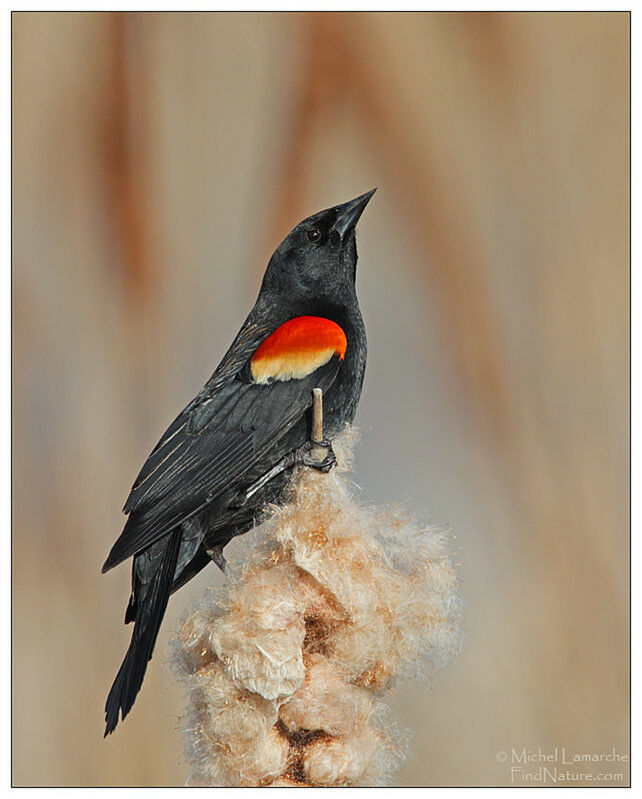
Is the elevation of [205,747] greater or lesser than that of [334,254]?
lesser

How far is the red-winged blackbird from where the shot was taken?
84 centimetres

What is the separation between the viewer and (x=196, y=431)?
0.89 meters

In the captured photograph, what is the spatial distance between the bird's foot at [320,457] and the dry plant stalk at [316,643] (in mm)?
38

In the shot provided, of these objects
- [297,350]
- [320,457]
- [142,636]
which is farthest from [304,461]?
[142,636]

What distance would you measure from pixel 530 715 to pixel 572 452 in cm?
51

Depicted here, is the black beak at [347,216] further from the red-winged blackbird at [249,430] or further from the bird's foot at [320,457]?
the bird's foot at [320,457]

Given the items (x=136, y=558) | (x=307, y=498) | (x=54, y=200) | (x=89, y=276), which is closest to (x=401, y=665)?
(x=307, y=498)

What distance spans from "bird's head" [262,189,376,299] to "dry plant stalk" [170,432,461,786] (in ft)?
1.11

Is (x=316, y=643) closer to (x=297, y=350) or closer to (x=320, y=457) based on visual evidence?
(x=320, y=457)

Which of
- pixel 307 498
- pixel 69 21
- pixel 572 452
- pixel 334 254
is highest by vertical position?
pixel 69 21

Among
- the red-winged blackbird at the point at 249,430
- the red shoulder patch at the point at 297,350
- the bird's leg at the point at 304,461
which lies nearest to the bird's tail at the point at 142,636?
the red-winged blackbird at the point at 249,430

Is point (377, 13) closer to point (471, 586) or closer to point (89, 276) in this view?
point (89, 276)

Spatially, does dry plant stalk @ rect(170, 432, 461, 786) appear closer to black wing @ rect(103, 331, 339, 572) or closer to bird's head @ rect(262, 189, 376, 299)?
black wing @ rect(103, 331, 339, 572)

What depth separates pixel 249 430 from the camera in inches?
35.0
